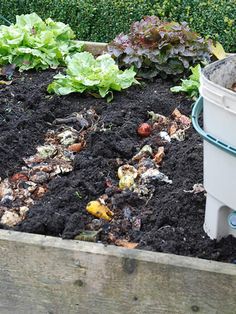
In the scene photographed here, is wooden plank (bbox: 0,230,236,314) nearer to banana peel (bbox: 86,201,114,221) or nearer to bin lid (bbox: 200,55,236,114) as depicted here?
banana peel (bbox: 86,201,114,221)

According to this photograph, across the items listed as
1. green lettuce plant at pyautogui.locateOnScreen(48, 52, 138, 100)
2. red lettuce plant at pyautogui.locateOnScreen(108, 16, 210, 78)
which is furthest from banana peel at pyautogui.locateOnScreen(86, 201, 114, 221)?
red lettuce plant at pyautogui.locateOnScreen(108, 16, 210, 78)

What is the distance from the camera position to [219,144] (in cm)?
245

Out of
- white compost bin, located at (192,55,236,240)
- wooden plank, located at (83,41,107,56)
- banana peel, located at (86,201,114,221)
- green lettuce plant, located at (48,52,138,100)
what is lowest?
wooden plank, located at (83,41,107,56)

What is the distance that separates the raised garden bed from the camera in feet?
8.30

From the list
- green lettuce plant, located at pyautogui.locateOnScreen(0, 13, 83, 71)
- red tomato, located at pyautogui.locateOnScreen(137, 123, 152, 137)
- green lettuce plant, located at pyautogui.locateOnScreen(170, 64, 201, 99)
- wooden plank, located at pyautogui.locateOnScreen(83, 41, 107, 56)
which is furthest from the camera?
wooden plank, located at pyautogui.locateOnScreen(83, 41, 107, 56)

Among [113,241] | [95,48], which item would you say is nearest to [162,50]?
[95,48]

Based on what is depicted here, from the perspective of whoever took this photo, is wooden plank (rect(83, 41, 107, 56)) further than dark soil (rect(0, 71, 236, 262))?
Yes

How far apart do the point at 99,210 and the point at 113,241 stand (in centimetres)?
24

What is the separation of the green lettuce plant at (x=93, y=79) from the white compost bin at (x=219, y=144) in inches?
65.6

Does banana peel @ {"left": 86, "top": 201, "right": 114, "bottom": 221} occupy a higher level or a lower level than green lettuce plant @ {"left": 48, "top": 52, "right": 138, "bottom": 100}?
higher

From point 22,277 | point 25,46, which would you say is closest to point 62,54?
point 25,46

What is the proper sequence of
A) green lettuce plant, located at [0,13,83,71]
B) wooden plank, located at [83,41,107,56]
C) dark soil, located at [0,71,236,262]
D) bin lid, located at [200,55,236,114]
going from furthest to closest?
wooden plank, located at [83,41,107,56] → green lettuce plant, located at [0,13,83,71] → dark soil, located at [0,71,236,262] → bin lid, located at [200,55,236,114]

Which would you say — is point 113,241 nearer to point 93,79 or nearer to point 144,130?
point 144,130

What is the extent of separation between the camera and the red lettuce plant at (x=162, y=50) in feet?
15.2
